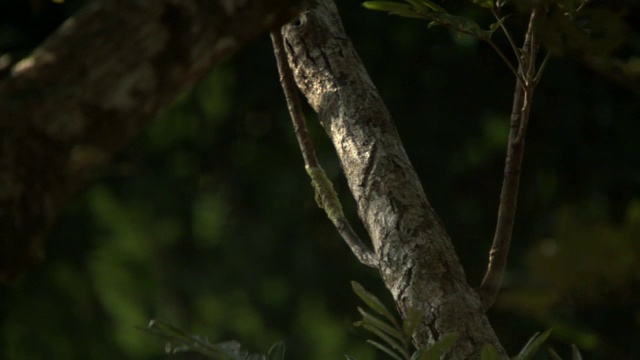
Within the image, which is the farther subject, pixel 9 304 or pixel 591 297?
pixel 9 304

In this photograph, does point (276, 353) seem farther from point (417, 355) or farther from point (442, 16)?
point (442, 16)

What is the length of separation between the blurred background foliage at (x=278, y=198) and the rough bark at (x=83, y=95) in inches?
61.1

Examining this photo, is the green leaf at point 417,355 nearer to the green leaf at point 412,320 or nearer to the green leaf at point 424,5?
the green leaf at point 412,320

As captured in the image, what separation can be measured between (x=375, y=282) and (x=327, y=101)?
55.1 inches

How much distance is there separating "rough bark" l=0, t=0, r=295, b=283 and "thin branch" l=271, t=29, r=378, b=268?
1.03 feet

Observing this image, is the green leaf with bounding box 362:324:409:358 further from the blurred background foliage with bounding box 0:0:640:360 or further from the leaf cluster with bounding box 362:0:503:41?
the blurred background foliage with bounding box 0:0:640:360

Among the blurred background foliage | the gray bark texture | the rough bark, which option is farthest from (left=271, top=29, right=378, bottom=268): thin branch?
the blurred background foliage

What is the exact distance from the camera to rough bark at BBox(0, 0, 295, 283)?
1.12 ft

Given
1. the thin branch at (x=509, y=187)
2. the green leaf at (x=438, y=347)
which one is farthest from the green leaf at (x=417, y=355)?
the thin branch at (x=509, y=187)

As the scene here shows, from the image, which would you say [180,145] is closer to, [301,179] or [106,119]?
[301,179]

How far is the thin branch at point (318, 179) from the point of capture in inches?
27.5

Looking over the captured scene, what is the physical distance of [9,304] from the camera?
2.23 metres

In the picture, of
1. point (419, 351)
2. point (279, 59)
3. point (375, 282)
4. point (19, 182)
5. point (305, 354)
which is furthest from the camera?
point (305, 354)

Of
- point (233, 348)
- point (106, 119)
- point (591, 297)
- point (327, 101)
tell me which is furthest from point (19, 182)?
point (591, 297)
